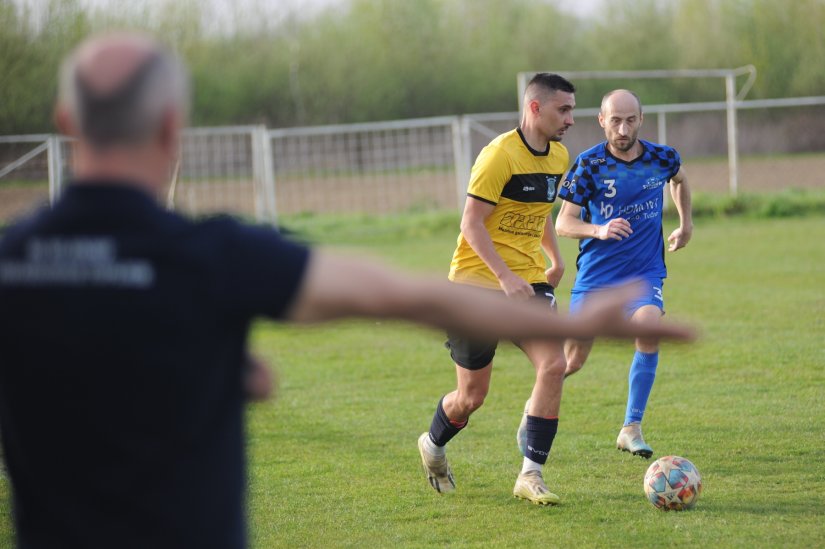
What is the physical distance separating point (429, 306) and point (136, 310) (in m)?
0.52

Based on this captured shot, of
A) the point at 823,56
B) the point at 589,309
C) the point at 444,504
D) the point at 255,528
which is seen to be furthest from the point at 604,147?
the point at 823,56

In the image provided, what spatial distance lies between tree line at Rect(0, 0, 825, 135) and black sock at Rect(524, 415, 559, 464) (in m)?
33.2

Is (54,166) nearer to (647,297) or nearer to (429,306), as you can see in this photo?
(647,297)

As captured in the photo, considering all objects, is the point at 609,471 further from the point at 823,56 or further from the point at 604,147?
the point at 823,56

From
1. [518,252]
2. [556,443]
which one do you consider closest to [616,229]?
[518,252]

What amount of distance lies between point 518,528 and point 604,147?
2697 millimetres

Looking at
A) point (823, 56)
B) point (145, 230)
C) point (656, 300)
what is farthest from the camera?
point (823, 56)

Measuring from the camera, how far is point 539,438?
583 cm

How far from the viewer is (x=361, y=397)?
8.64 meters

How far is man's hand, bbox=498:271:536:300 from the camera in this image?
5586 mm

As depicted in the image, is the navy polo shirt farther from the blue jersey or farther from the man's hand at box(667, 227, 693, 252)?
the man's hand at box(667, 227, 693, 252)

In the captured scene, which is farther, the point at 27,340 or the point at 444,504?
the point at 444,504

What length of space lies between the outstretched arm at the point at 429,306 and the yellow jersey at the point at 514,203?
392cm

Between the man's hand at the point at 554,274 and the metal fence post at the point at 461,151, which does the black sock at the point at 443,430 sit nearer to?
the man's hand at the point at 554,274
